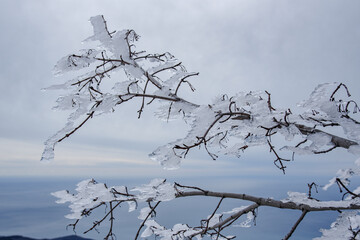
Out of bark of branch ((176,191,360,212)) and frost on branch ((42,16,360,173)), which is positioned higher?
frost on branch ((42,16,360,173))

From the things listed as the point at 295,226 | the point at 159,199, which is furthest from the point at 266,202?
the point at 159,199

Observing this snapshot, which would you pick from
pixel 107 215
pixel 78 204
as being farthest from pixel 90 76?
pixel 107 215

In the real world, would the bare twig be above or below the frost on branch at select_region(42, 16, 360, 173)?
below

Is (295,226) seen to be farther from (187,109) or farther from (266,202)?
(187,109)

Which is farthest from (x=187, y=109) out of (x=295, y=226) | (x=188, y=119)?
→ (x=295, y=226)

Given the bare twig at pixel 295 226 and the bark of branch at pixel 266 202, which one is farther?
the bare twig at pixel 295 226

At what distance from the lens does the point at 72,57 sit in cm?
242

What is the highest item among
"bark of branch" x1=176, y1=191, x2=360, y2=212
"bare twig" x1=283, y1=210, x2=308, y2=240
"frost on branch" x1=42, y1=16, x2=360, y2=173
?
"frost on branch" x1=42, y1=16, x2=360, y2=173

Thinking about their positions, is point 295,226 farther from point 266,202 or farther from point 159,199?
point 159,199

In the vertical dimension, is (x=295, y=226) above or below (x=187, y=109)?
below

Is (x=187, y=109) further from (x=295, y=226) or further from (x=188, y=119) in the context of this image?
(x=295, y=226)

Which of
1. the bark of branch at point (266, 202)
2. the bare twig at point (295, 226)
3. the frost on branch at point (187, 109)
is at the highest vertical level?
the frost on branch at point (187, 109)

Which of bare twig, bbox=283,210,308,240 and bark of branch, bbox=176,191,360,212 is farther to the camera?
bare twig, bbox=283,210,308,240

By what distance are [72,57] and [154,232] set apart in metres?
2.37
